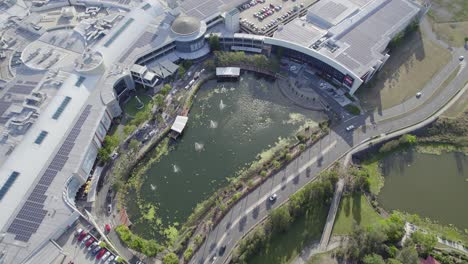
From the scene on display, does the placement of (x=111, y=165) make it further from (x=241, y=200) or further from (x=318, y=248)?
(x=318, y=248)

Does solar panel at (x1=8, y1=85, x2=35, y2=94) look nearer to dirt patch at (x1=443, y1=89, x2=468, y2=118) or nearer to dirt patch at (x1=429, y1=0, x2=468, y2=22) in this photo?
dirt patch at (x1=443, y1=89, x2=468, y2=118)

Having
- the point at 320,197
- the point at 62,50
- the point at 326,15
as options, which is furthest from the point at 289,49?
the point at 62,50

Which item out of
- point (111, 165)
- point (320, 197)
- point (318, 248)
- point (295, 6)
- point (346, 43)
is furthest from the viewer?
point (295, 6)

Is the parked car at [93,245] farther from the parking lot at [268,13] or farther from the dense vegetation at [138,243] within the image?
the parking lot at [268,13]

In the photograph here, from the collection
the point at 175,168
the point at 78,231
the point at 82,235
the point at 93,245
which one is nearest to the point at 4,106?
the point at 78,231

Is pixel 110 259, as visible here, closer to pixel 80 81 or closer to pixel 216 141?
pixel 216 141

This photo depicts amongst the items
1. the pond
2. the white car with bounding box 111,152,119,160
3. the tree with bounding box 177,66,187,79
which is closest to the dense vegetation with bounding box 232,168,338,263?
the pond
